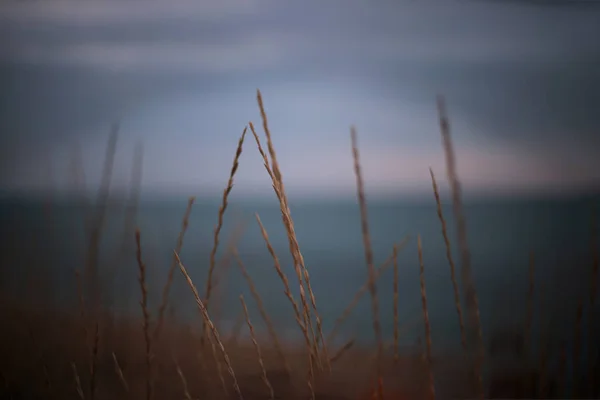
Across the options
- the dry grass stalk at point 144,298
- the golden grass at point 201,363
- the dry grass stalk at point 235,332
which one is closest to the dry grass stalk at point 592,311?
the golden grass at point 201,363

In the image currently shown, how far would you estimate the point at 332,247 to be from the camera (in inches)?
58.0

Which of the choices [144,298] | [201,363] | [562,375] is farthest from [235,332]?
[562,375]

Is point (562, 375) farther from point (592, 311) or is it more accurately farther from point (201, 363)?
point (201, 363)

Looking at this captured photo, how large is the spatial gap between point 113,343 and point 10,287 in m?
0.30

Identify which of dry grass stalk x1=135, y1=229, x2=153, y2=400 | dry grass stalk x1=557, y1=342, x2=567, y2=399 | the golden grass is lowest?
dry grass stalk x1=557, y1=342, x2=567, y2=399

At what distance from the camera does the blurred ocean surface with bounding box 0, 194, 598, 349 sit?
1179 mm

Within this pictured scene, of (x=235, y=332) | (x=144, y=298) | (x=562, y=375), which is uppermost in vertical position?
(x=144, y=298)

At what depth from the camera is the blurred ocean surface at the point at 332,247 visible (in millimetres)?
1179

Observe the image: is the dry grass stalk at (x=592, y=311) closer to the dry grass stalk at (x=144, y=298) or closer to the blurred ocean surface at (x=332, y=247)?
the blurred ocean surface at (x=332, y=247)

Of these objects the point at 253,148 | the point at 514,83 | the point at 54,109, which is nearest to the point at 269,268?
the point at 253,148

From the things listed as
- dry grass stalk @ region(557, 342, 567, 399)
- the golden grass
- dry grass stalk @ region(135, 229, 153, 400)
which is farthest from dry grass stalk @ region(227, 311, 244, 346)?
dry grass stalk @ region(557, 342, 567, 399)

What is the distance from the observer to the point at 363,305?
185 cm

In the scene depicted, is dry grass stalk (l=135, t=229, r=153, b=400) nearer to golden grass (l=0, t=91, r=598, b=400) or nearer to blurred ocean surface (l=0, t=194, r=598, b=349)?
golden grass (l=0, t=91, r=598, b=400)

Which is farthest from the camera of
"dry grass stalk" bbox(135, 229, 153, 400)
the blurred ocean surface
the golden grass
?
the blurred ocean surface
